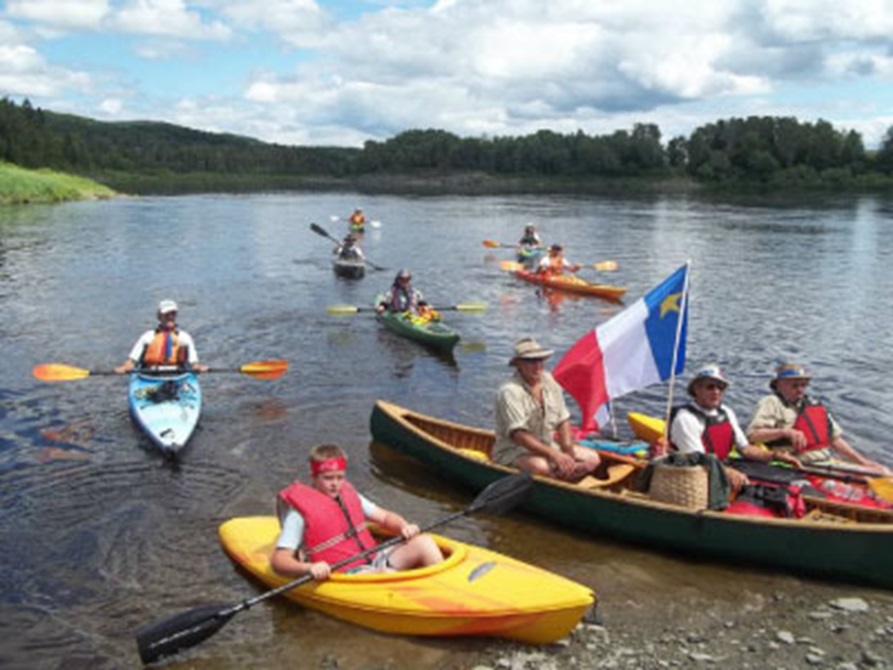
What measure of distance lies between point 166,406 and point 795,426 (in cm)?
858

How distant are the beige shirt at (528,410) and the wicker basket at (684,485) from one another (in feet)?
4.01

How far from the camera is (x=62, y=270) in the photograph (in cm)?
2973

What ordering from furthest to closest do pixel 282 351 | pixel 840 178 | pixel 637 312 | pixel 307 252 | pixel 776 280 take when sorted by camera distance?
pixel 840 178
pixel 307 252
pixel 776 280
pixel 282 351
pixel 637 312

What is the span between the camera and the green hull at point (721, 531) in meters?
7.59

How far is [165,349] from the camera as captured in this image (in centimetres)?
1319

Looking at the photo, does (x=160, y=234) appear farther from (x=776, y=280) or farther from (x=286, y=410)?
(x=286, y=410)

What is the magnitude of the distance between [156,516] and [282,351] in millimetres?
8936

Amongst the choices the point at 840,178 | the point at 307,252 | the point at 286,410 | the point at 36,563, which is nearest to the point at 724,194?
the point at 840,178

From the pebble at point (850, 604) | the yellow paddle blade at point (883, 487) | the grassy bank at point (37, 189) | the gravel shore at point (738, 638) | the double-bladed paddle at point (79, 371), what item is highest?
the grassy bank at point (37, 189)

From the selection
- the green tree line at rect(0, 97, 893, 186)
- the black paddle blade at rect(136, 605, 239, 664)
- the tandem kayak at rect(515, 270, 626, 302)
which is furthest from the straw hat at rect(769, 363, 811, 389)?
the green tree line at rect(0, 97, 893, 186)

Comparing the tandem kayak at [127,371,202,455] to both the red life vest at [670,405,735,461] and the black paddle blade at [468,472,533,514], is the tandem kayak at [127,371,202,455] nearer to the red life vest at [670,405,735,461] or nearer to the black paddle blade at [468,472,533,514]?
the black paddle blade at [468,472,533,514]

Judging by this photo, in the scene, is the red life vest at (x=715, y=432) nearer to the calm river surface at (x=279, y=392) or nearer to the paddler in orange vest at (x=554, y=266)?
the calm river surface at (x=279, y=392)

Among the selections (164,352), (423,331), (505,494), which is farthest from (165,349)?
(505,494)

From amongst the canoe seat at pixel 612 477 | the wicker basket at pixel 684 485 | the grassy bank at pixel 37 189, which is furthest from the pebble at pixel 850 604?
the grassy bank at pixel 37 189
